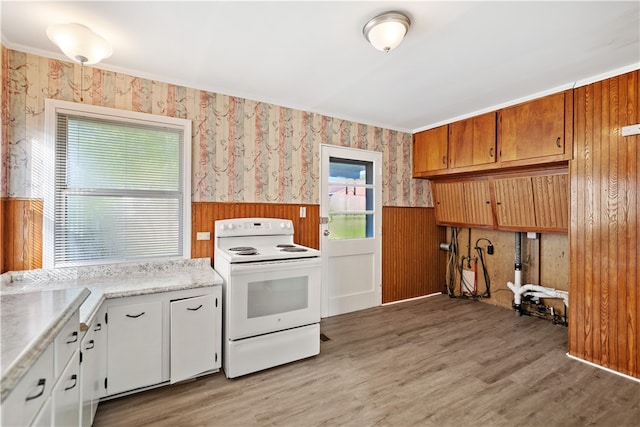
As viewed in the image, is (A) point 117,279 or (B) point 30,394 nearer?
(B) point 30,394

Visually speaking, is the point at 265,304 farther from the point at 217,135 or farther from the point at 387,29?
the point at 387,29

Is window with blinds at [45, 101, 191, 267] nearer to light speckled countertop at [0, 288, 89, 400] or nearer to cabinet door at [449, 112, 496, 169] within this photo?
light speckled countertop at [0, 288, 89, 400]

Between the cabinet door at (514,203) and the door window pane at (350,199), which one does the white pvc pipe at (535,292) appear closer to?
the cabinet door at (514,203)

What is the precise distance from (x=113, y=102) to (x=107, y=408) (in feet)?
7.70

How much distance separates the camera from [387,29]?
1.84 meters

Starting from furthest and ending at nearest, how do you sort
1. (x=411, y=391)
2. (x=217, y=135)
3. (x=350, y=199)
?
(x=350, y=199) → (x=217, y=135) → (x=411, y=391)

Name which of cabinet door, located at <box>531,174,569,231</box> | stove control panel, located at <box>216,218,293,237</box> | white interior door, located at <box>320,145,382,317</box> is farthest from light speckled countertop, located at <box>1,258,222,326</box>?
cabinet door, located at <box>531,174,569,231</box>

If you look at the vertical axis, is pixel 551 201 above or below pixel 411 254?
above

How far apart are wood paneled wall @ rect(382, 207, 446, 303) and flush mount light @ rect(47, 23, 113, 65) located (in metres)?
3.40

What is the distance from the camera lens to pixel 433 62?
2400 mm

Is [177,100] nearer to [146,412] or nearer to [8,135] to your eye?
[8,135]

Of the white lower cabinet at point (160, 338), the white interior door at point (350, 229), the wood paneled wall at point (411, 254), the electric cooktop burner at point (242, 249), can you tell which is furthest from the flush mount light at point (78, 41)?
the wood paneled wall at point (411, 254)

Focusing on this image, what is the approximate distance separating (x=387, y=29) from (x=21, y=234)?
300cm

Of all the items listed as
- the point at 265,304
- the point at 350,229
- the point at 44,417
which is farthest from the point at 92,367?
the point at 350,229
